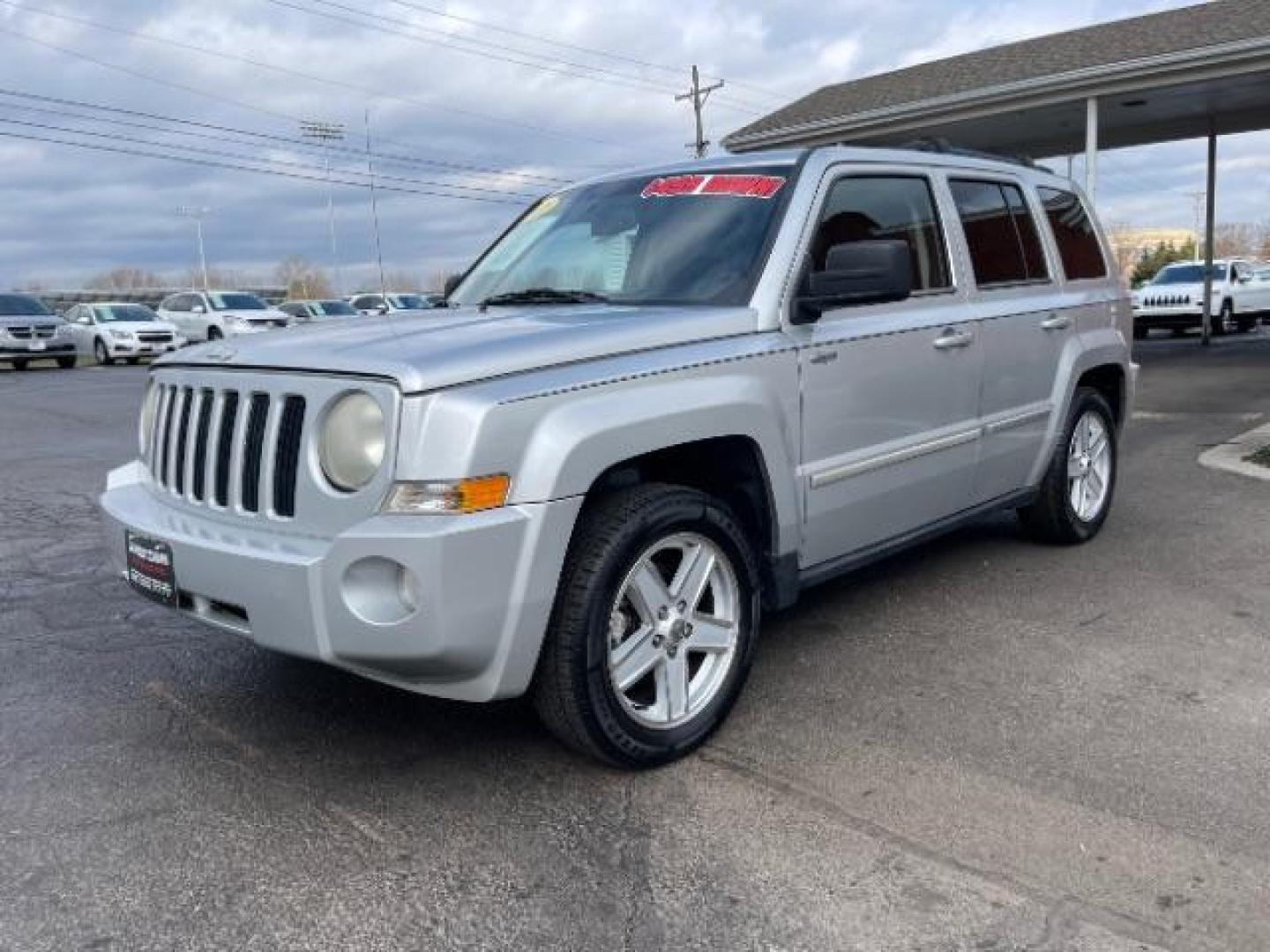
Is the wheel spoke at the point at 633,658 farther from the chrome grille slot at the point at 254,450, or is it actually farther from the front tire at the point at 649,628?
the chrome grille slot at the point at 254,450

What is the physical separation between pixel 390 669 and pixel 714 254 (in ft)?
6.06

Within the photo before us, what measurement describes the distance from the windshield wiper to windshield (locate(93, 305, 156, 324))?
86.1 feet

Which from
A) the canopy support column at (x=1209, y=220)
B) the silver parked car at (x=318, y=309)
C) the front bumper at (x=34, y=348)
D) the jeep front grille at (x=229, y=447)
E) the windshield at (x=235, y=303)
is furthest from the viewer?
the silver parked car at (x=318, y=309)

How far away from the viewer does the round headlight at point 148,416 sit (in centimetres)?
377

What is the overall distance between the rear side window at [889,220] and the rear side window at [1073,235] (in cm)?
120

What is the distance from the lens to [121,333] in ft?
87.4

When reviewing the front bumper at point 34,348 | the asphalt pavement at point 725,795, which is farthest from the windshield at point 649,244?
the front bumper at point 34,348

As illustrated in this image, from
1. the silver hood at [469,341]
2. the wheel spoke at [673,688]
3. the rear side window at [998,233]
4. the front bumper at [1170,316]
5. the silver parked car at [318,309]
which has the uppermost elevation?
the rear side window at [998,233]

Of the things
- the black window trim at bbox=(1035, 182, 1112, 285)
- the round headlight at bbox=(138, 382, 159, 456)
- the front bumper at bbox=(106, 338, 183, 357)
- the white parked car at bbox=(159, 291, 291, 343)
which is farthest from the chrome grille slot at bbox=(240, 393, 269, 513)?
the white parked car at bbox=(159, 291, 291, 343)

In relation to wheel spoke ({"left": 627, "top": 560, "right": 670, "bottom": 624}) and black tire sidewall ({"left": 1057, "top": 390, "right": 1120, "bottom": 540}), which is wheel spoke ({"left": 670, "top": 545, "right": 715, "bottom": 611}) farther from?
black tire sidewall ({"left": 1057, "top": 390, "right": 1120, "bottom": 540})

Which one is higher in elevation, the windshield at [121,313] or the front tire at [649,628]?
the windshield at [121,313]

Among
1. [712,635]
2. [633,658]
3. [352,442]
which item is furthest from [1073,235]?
[352,442]

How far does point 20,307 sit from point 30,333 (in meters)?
1.30

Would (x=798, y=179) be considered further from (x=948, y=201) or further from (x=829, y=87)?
(x=829, y=87)
